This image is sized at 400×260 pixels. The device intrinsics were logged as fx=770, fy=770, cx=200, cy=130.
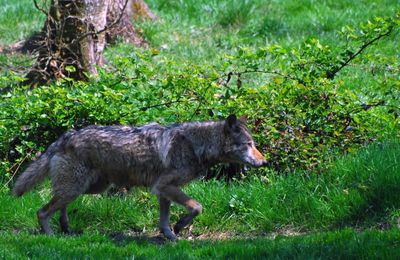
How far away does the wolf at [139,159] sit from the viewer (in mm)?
8469

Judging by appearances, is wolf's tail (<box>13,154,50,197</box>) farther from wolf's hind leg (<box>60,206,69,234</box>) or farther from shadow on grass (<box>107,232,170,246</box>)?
shadow on grass (<box>107,232,170,246</box>)

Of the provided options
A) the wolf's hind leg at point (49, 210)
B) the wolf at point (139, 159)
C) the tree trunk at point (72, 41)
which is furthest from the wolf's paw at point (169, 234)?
the tree trunk at point (72, 41)

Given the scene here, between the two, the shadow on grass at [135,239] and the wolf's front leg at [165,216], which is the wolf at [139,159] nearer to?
the wolf's front leg at [165,216]

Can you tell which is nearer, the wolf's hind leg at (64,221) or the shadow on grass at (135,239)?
the shadow on grass at (135,239)

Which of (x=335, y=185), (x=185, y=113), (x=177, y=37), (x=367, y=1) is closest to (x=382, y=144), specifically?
(x=335, y=185)

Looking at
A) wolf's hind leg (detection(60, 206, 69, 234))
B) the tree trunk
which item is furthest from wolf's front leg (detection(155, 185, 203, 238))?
the tree trunk

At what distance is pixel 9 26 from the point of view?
1619cm

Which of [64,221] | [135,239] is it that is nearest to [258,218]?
[135,239]

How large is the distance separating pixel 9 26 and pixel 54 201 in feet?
28.2

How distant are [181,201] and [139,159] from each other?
734mm

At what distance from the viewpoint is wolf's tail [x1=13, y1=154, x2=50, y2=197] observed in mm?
8594

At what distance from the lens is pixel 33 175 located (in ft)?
28.2

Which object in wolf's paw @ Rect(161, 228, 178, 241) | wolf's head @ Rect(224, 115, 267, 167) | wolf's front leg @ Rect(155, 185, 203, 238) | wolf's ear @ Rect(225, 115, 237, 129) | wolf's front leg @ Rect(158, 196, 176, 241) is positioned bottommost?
wolf's paw @ Rect(161, 228, 178, 241)

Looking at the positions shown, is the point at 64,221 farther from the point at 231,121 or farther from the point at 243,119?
the point at 243,119
